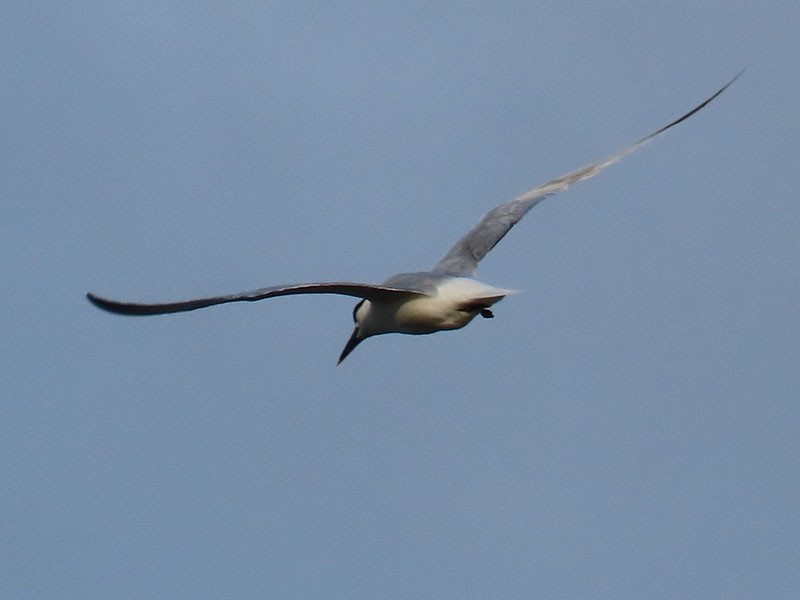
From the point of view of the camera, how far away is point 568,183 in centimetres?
1973

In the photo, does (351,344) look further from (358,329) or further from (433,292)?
(433,292)

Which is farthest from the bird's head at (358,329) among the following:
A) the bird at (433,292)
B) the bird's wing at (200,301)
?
the bird's wing at (200,301)

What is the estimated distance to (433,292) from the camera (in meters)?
15.3

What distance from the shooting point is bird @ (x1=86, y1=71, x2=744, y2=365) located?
13.2 m

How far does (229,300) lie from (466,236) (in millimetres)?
6197

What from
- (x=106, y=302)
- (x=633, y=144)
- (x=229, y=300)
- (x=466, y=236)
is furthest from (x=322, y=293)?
(x=633, y=144)

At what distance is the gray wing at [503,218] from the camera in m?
18.0

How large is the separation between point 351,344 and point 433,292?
7.62ft

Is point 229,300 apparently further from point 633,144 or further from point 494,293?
point 633,144

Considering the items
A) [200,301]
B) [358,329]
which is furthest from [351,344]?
[200,301]

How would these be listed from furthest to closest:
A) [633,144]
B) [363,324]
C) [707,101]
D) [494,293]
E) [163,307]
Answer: [633,144] < [707,101] < [363,324] < [494,293] < [163,307]

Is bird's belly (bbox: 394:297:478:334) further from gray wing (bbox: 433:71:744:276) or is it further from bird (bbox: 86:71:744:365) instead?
gray wing (bbox: 433:71:744:276)

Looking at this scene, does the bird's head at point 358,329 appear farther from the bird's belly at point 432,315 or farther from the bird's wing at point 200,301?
the bird's wing at point 200,301

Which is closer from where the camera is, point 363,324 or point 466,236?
point 363,324
